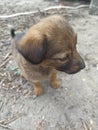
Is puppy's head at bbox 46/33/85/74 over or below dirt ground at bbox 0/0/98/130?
over

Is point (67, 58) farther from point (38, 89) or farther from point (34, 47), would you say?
point (38, 89)

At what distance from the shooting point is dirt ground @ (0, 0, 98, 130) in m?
3.20

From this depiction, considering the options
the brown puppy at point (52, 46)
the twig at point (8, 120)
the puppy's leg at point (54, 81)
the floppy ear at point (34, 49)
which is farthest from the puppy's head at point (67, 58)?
the twig at point (8, 120)

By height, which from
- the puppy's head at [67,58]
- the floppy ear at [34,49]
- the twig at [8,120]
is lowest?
the twig at [8,120]

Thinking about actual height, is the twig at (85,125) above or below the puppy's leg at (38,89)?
below

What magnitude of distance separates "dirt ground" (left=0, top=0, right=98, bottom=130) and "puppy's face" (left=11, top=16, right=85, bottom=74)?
780 millimetres

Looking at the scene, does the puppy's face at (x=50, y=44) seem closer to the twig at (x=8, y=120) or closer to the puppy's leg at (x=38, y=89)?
the puppy's leg at (x=38, y=89)

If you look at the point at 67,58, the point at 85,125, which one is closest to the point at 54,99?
the point at 85,125

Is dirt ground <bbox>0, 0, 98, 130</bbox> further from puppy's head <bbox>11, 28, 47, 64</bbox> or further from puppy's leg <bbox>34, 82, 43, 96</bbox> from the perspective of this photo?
puppy's head <bbox>11, 28, 47, 64</bbox>

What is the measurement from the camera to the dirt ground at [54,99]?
3197mm

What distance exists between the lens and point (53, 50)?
8.71 ft

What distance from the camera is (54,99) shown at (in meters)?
3.44

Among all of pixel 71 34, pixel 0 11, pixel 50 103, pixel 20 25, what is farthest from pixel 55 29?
pixel 0 11

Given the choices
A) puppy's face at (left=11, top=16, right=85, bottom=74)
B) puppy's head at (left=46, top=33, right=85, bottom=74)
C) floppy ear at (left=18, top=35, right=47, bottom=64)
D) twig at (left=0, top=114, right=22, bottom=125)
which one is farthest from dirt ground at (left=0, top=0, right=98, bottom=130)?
floppy ear at (left=18, top=35, right=47, bottom=64)
